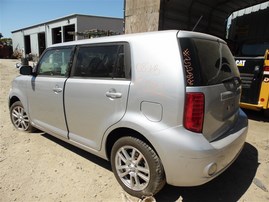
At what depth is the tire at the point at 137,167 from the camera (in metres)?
2.42

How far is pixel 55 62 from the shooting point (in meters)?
3.68

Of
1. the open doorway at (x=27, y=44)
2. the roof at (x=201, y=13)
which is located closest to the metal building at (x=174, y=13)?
the roof at (x=201, y=13)

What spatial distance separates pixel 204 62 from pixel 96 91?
1.29m

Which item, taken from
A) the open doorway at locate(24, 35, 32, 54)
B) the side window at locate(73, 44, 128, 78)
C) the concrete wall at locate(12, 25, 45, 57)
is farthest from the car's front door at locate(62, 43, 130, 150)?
the open doorway at locate(24, 35, 32, 54)

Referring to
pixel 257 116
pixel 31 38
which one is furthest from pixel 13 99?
pixel 31 38

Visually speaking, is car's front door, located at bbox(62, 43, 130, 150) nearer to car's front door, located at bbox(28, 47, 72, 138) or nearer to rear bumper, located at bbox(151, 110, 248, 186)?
car's front door, located at bbox(28, 47, 72, 138)

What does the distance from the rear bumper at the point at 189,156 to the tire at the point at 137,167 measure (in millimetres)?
122

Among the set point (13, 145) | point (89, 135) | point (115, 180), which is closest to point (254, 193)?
point (115, 180)

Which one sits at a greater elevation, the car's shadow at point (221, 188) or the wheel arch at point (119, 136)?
the wheel arch at point (119, 136)

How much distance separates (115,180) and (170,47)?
6.02 feet

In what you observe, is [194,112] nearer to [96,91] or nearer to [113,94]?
[113,94]

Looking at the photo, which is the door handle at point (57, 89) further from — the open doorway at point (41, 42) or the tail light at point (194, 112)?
the open doorway at point (41, 42)

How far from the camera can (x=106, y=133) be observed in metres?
2.80

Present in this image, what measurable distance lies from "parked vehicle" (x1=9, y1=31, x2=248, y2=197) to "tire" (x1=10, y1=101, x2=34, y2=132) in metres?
1.44
